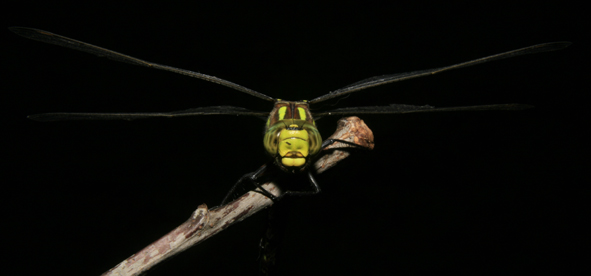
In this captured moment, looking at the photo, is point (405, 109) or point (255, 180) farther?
point (405, 109)

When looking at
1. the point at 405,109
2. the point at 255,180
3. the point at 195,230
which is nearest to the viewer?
the point at 195,230

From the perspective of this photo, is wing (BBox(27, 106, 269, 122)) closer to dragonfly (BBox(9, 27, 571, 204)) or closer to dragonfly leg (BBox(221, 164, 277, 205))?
dragonfly (BBox(9, 27, 571, 204))

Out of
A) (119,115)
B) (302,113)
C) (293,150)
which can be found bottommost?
(293,150)

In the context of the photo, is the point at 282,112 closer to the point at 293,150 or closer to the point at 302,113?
the point at 302,113

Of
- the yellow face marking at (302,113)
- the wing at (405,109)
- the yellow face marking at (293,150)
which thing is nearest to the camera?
the yellow face marking at (293,150)

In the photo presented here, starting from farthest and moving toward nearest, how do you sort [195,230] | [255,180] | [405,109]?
1. [405,109]
2. [255,180]
3. [195,230]

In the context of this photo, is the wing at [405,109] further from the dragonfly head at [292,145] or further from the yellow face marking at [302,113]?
the dragonfly head at [292,145]

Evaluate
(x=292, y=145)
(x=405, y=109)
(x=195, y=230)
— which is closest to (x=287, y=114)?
(x=292, y=145)

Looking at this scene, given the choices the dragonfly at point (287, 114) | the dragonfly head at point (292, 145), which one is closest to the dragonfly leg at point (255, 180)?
the dragonfly at point (287, 114)
